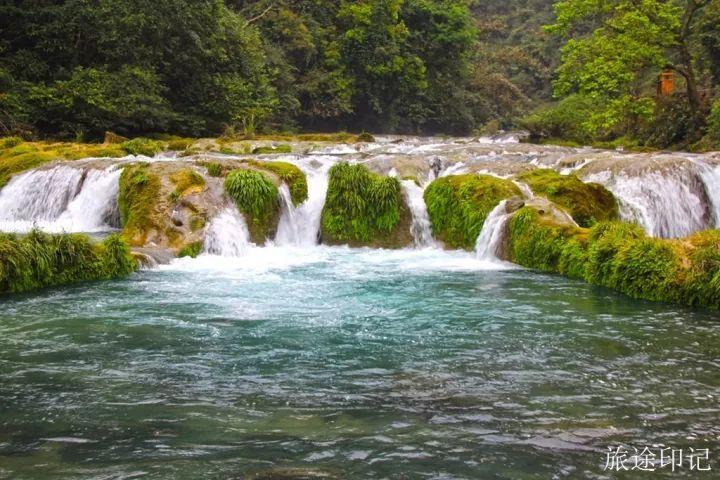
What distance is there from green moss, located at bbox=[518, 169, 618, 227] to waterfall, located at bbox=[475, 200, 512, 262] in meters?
1.46

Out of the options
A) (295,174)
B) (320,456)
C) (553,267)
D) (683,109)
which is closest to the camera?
(320,456)

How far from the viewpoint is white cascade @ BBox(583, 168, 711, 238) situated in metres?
14.8

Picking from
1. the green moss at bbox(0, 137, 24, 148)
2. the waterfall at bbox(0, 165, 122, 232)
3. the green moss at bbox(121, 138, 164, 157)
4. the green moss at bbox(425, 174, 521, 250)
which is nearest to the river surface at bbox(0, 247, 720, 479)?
the green moss at bbox(425, 174, 521, 250)

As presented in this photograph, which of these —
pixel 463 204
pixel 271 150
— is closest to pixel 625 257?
pixel 463 204

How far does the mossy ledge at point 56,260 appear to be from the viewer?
9.62 m

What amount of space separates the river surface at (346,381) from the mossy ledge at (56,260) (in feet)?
1.48

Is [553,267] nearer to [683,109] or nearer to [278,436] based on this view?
[278,436]

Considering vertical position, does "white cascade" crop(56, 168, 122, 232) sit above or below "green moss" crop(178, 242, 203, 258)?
above

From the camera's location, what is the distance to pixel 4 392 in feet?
17.9

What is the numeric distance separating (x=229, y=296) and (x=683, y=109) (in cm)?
2324

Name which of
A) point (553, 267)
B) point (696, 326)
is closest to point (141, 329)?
point (696, 326)

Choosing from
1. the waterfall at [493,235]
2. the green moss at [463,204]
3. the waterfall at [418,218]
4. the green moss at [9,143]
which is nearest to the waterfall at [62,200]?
the green moss at [9,143]

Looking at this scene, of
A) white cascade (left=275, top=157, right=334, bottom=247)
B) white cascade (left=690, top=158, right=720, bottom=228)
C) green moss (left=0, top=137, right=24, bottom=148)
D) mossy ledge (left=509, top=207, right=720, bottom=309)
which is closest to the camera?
mossy ledge (left=509, top=207, right=720, bottom=309)

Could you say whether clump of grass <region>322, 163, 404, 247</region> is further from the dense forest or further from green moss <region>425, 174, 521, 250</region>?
the dense forest
